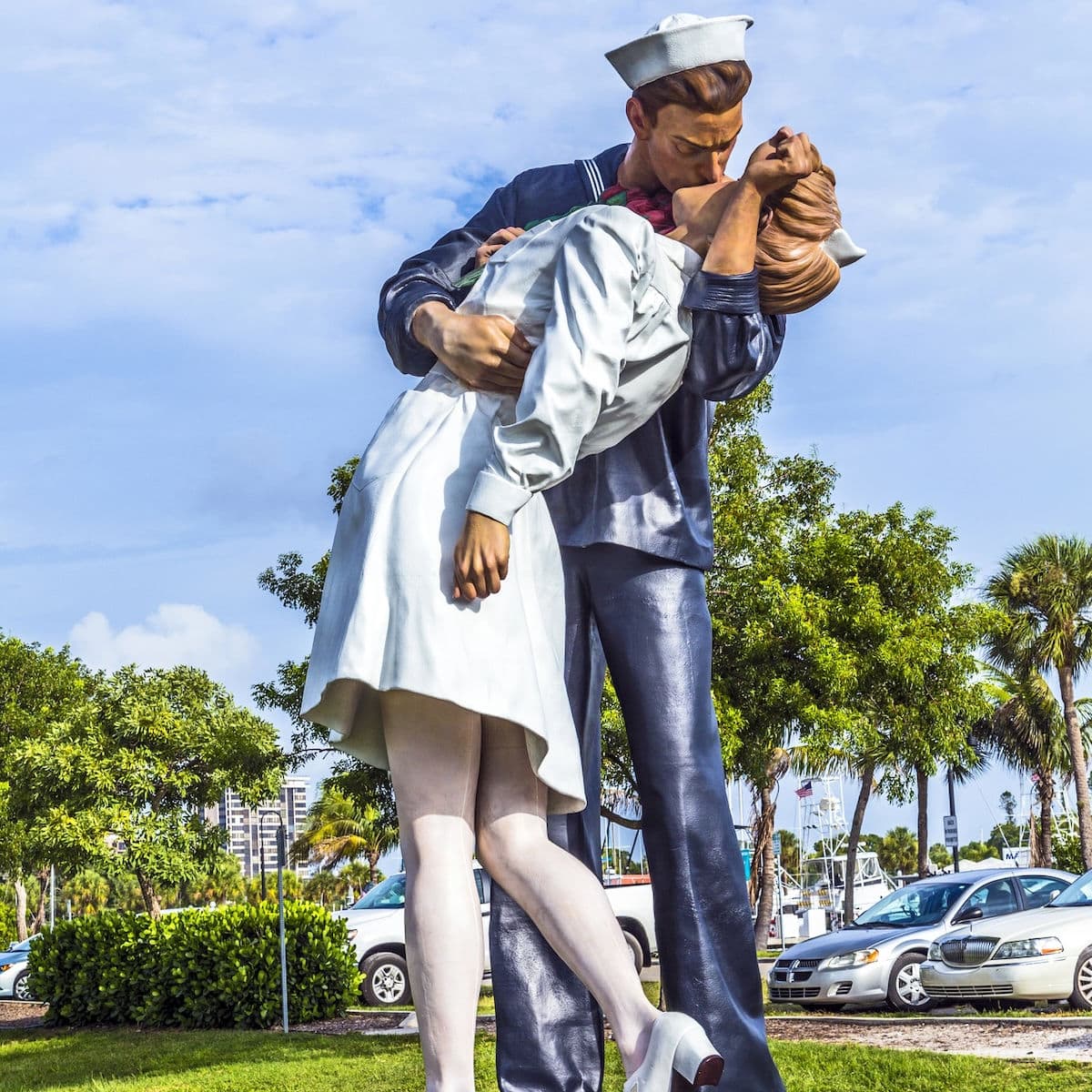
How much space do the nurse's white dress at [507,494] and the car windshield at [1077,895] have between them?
11.0 metres

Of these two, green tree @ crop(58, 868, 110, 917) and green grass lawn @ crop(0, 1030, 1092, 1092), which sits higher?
green tree @ crop(58, 868, 110, 917)

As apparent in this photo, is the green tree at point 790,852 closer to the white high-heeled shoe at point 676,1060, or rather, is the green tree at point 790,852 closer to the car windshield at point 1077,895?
the car windshield at point 1077,895

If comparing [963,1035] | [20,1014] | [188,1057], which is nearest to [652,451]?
[963,1035]

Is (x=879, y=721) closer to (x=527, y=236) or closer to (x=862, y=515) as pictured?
(x=862, y=515)

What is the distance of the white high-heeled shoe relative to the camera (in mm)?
2822

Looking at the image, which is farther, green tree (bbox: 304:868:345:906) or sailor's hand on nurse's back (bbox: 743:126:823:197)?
green tree (bbox: 304:868:345:906)

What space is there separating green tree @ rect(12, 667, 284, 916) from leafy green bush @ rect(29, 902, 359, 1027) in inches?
102

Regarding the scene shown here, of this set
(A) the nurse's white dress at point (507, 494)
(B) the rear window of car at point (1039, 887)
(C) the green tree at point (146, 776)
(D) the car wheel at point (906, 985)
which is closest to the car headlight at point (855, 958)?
(D) the car wheel at point (906, 985)

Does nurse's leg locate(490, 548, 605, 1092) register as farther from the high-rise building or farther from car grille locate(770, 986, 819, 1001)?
car grille locate(770, 986, 819, 1001)

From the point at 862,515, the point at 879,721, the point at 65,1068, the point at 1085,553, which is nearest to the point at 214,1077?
the point at 65,1068

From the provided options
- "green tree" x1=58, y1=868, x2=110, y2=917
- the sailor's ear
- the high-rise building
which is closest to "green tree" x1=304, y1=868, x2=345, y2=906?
the high-rise building

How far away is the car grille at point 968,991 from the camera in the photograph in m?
12.3

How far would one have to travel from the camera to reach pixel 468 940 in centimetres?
311

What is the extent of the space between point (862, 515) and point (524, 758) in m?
13.4
